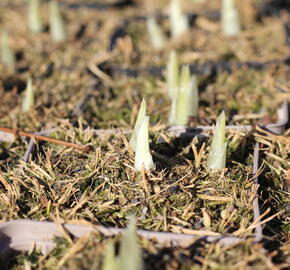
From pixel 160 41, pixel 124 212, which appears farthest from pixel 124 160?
pixel 160 41

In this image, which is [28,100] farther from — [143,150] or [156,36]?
[156,36]

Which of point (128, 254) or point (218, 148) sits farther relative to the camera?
point (218, 148)

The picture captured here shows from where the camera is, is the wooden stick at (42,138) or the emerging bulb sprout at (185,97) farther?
the emerging bulb sprout at (185,97)

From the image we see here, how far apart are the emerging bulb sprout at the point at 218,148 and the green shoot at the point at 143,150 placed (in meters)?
0.25

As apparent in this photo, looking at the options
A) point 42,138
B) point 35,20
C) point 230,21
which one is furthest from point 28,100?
point 230,21

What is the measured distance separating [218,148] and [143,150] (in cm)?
31

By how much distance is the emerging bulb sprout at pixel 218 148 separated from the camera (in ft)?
5.91

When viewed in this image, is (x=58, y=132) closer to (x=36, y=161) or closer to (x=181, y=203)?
(x=36, y=161)

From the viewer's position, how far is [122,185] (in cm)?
181

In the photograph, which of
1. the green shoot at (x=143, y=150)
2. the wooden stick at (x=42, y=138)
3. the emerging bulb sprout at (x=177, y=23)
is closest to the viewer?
the green shoot at (x=143, y=150)

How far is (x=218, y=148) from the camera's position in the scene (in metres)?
1.83

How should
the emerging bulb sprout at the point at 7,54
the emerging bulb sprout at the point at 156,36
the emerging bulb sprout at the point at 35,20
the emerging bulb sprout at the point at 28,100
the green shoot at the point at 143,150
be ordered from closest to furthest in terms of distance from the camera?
the green shoot at the point at 143,150
the emerging bulb sprout at the point at 28,100
the emerging bulb sprout at the point at 7,54
the emerging bulb sprout at the point at 156,36
the emerging bulb sprout at the point at 35,20

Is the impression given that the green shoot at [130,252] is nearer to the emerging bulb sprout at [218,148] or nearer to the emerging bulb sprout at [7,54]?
the emerging bulb sprout at [218,148]

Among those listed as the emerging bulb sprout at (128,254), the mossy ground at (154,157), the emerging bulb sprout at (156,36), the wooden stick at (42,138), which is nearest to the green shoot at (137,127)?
the mossy ground at (154,157)
